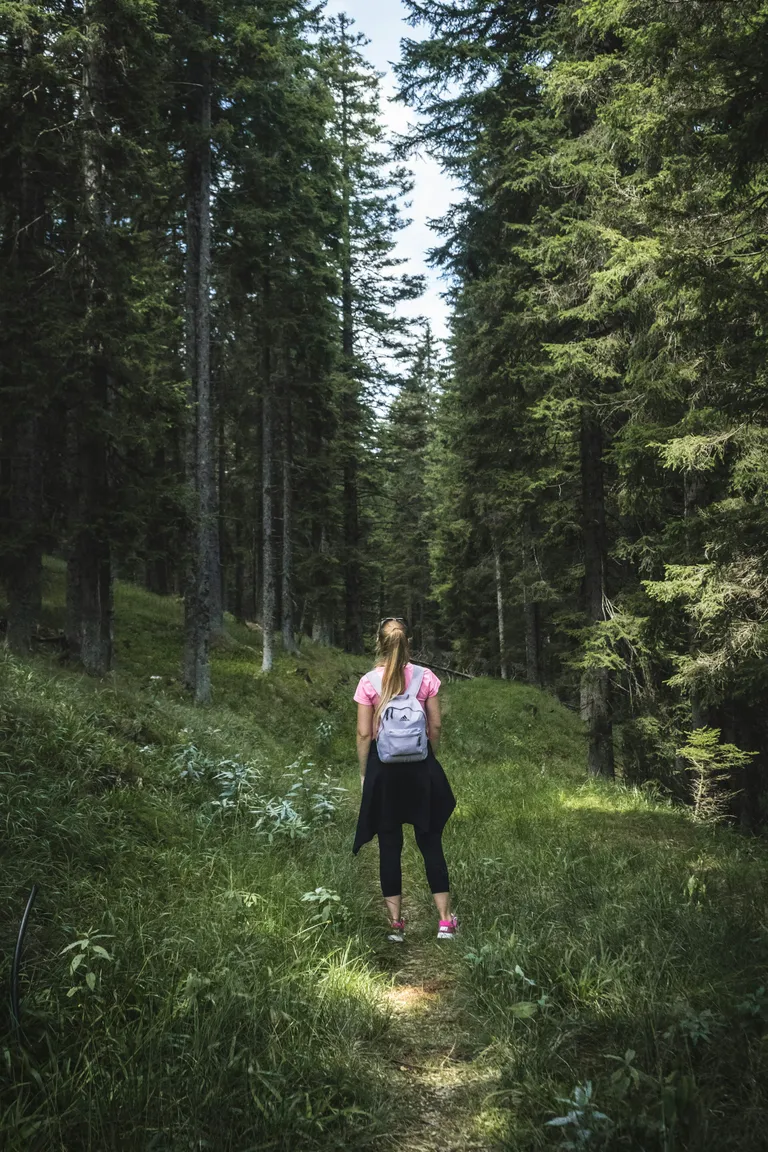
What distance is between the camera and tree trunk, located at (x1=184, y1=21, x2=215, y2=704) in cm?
1399

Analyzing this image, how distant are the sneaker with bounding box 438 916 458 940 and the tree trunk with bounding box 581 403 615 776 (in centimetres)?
701

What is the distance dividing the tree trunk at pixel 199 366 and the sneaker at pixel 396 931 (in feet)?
30.8

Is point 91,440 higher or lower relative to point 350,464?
lower

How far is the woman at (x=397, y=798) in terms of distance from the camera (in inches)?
188

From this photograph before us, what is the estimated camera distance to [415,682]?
4.95 meters

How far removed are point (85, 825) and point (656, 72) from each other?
9392 mm

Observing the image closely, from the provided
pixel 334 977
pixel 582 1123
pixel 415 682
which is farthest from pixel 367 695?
pixel 582 1123

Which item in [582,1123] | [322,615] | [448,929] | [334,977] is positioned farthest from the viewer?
[322,615]

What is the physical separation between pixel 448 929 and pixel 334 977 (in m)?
1.20

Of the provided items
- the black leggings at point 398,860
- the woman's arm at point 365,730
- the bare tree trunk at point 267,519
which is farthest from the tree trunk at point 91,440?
the black leggings at point 398,860

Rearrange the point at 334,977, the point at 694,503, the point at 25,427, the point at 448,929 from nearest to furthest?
the point at 334,977 < the point at 448,929 < the point at 694,503 < the point at 25,427

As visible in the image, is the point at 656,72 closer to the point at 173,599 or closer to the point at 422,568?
the point at 173,599

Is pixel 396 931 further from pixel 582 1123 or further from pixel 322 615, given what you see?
pixel 322 615

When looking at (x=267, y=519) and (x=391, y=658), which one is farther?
(x=267, y=519)
